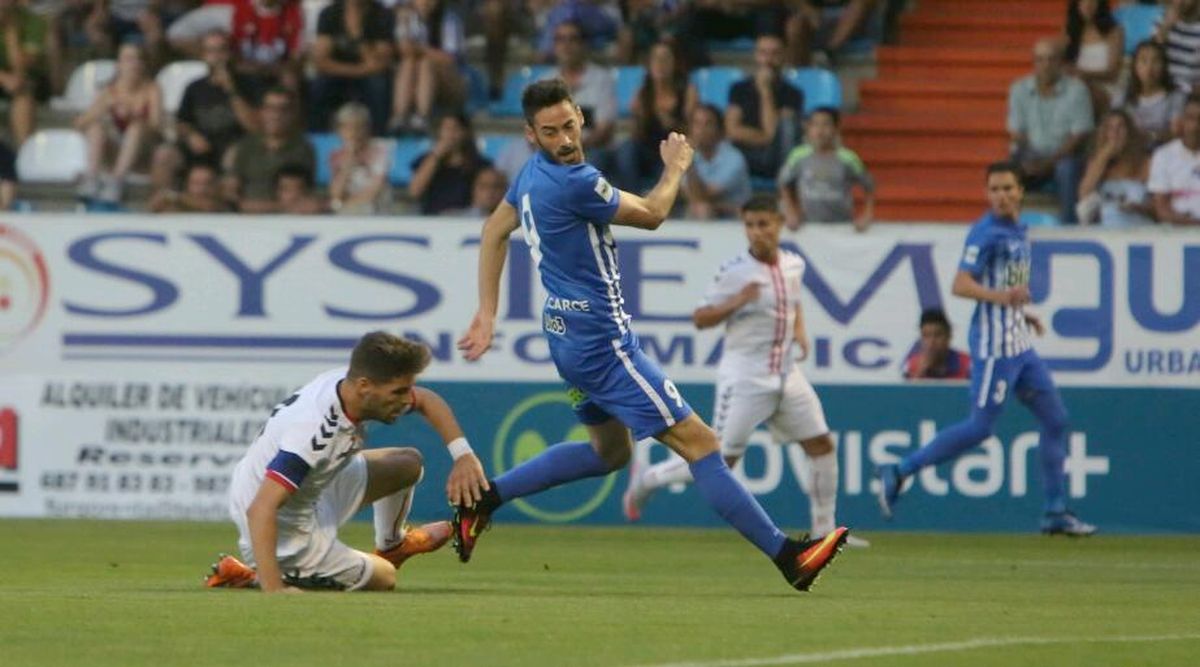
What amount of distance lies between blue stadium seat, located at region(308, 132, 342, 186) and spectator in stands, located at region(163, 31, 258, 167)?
1.68 feet

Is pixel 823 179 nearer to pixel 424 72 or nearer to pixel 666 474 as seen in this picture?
pixel 666 474

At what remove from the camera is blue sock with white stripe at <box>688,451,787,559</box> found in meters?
10.1

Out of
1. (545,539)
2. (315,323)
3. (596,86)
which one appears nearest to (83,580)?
(545,539)

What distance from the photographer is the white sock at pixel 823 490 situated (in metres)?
14.4

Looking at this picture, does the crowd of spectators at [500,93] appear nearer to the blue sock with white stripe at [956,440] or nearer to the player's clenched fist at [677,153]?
the blue sock with white stripe at [956,440]

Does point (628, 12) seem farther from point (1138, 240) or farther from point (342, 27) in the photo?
point (1138, 240)

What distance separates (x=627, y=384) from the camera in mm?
10273

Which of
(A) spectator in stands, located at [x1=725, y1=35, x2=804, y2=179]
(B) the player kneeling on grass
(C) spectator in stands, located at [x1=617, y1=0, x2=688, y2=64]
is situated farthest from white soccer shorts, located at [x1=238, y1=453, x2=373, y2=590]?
(C) spectator in stands, located at [x1=617, y1=0, x2=688, y2=64]

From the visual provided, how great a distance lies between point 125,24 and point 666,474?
888 cm

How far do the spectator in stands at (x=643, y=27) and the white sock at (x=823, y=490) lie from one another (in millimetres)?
6535

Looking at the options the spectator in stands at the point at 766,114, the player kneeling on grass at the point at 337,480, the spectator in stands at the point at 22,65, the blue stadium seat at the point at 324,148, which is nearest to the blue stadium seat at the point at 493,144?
the blue stadium seat at the point at 324,148

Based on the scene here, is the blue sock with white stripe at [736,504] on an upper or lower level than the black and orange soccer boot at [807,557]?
upper

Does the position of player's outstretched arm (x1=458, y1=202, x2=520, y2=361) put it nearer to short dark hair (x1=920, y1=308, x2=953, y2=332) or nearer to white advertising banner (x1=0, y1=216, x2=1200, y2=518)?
white advertising banner (x1=0, y1=216, x2=1200, y2=518)

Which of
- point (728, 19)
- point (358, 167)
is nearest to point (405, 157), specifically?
point (358, 167)
